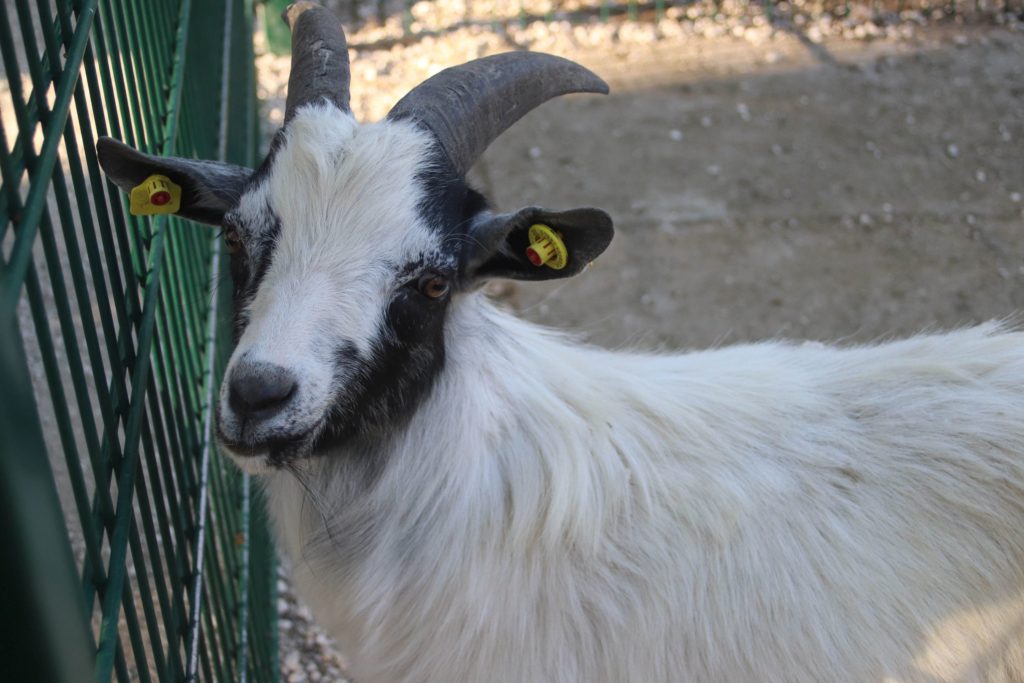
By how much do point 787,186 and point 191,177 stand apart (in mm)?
4547

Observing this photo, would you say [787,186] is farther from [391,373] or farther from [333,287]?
[333,287]

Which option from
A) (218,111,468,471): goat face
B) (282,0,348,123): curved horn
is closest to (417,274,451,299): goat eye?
(218,111,468,471): goat face

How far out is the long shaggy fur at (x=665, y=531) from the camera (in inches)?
102

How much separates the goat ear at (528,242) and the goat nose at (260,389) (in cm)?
61

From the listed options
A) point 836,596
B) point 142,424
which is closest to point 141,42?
point 142,424

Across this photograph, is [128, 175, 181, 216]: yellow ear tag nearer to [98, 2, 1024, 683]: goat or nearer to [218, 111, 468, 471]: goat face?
[98, 2, 1024, 683]: goat

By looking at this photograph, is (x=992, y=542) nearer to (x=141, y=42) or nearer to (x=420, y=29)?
(x=141, y=42)

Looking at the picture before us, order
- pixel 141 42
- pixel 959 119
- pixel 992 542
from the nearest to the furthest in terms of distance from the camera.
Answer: pixel 992 542 < pixel 141 42 < pixel 959 119

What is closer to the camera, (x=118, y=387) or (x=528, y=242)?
(x=118, y=387)

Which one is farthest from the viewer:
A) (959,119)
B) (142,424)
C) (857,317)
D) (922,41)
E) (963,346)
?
(922,41)

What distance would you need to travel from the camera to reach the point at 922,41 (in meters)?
7.61

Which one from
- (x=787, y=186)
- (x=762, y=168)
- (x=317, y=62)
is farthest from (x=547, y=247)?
(x=762, y=168)

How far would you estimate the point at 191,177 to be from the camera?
8.70ft

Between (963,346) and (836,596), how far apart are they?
2.88 feet
